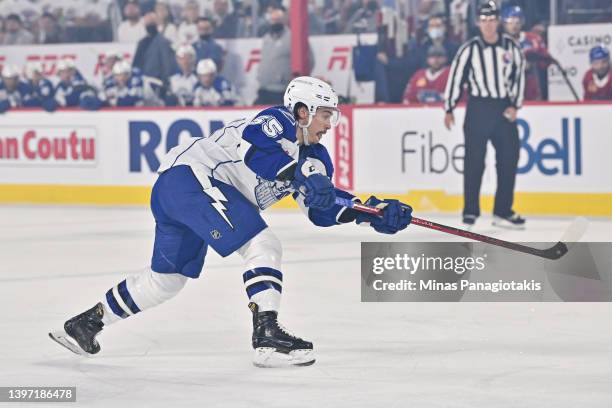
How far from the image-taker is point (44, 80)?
528 inches

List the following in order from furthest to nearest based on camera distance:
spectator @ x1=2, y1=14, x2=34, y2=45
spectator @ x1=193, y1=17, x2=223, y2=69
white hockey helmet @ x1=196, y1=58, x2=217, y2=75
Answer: spectator @ x1=2, y1=14, x2=34, y2=45
spectator @ x1=193, y1=17, x2=223, y2=69
white hockey helmet @ x1=196, y1=58, x2=217, y2=75

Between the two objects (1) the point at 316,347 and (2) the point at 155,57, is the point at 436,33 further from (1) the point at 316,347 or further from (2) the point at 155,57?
(1) the point at 316,347

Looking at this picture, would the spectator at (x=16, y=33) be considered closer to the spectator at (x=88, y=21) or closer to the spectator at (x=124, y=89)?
the spectator at (x=88, y=21)

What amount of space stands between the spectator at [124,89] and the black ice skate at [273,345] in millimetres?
8215

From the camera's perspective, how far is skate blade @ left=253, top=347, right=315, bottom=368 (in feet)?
16.0

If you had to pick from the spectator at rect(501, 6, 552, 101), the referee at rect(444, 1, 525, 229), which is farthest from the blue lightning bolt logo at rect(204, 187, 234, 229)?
the spectator at rect(501, 6, 552, 101)

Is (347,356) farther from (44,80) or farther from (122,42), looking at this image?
(122,42)

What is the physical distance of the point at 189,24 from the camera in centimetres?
1424

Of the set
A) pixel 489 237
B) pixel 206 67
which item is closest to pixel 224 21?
pixel 206 67

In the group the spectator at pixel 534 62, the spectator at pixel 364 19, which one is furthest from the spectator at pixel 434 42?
the spectator at pixel 364 19

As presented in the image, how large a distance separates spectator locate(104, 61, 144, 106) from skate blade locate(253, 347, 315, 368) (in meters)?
8.22

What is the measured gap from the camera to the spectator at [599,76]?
38.0 feet

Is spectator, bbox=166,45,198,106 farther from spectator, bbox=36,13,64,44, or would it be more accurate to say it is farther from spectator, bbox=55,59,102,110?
spectator, bbox=36,13,64,44

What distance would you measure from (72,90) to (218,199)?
8.58 m
